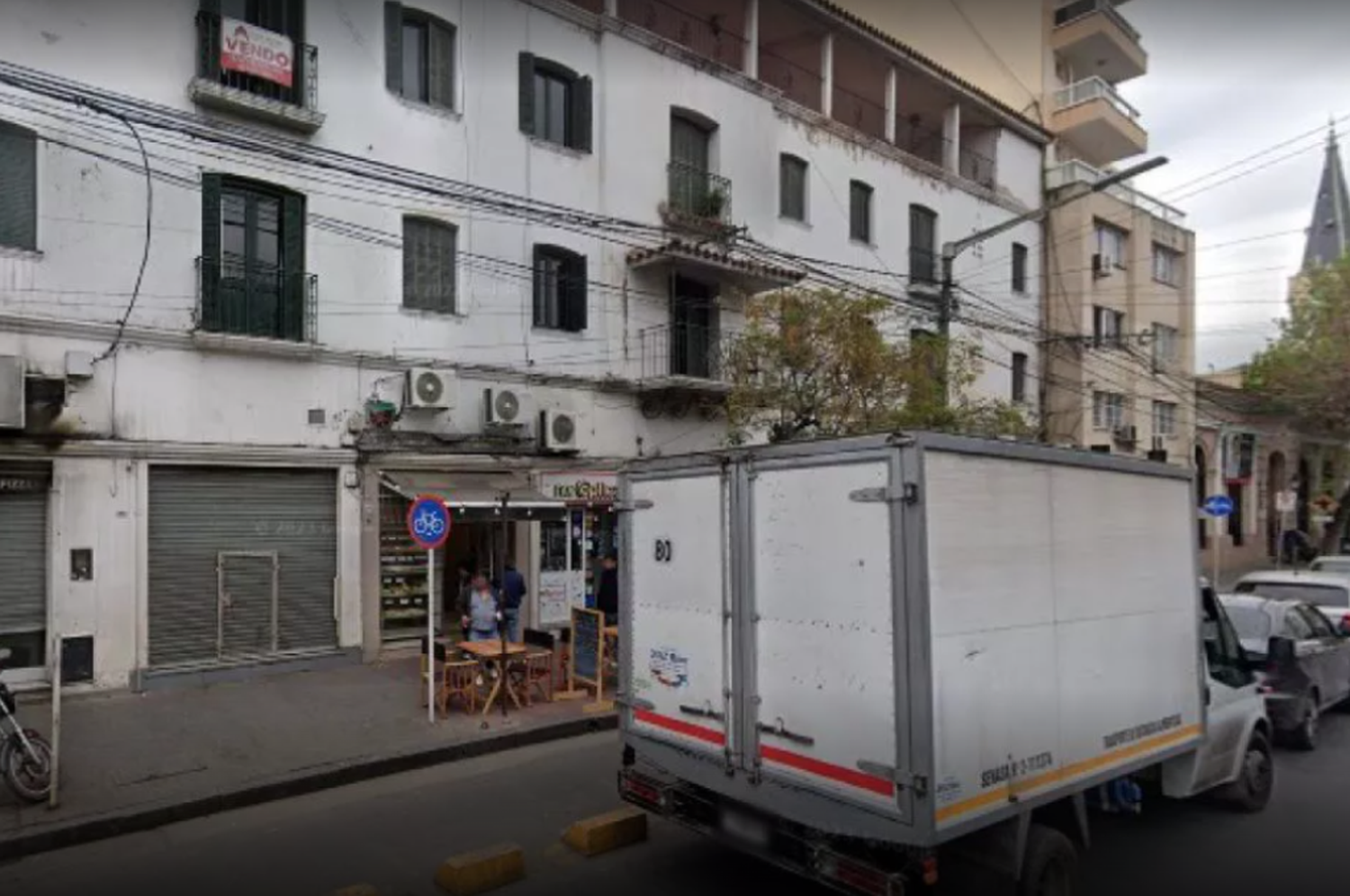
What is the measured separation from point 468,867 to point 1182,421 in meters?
32.5

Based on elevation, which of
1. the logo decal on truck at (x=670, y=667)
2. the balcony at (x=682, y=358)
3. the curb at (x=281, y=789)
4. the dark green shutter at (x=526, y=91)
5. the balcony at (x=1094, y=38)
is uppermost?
the balcony at (x=1094, y=38)

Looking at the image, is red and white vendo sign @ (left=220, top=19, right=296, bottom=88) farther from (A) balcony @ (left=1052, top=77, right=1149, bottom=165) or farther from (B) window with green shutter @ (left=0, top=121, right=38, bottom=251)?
(A) balcony @ (left=1052, top=77, right=1149, bottom=165)

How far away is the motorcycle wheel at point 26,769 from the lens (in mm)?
6902

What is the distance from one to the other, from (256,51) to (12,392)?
17.2ft

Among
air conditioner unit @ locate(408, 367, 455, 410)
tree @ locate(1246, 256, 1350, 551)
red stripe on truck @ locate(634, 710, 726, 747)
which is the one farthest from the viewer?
tree @ locate(1246, 256, 1350, 551)

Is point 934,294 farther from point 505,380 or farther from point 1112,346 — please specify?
point 505,380

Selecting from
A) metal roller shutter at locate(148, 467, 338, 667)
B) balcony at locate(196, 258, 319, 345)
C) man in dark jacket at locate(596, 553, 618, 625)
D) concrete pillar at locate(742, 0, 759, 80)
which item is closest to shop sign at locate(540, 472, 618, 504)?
man in dark jacket at locate(596, 553, 618, 625)

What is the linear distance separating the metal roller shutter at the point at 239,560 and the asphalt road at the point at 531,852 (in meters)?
4.99

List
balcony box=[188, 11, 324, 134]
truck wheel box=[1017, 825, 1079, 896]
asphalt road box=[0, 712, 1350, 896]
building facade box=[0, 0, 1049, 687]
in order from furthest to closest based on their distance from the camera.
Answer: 1. balcony box=[188, 11, 324, 134]
2. building facade box=[0, 0, 1049, 687]
3. asphalt road box=[0, 712, 1350, 896]
4. truck wheel box=[1017, 825, 1079, 896]

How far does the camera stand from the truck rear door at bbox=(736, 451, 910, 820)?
430 cm

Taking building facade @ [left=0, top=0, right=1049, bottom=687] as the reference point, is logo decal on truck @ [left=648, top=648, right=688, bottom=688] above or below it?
below

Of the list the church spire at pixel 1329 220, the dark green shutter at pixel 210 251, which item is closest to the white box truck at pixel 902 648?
the dark green shutter at pixel 210 251

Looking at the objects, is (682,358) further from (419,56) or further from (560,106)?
(419,56)

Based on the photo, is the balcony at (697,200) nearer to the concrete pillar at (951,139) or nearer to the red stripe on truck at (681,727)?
the concrete pillar at (951,139)
